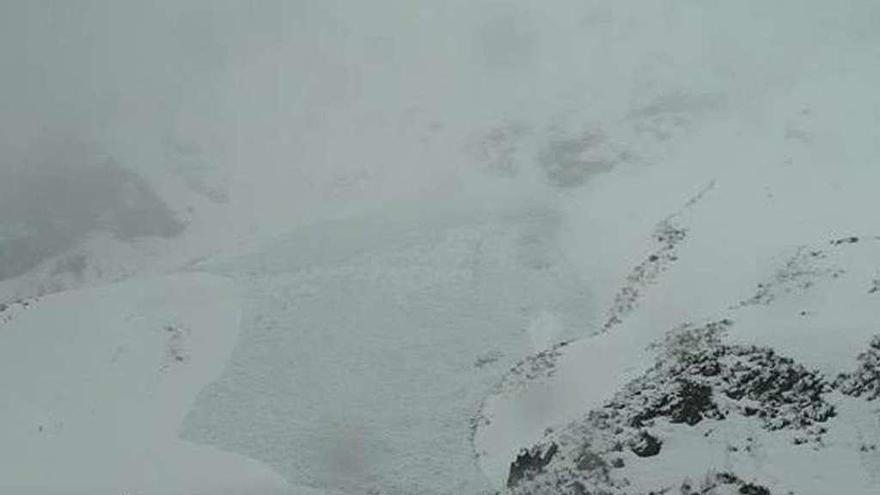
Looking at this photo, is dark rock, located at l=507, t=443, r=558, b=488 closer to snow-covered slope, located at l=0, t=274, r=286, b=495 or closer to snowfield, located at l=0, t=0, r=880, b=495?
snowfield, located at l=0, t=0, r=880, b=495

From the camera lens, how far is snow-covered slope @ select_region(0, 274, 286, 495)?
2319 centimetres

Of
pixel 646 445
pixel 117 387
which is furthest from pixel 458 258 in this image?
pixel 646 445

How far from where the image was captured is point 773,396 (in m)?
16.4

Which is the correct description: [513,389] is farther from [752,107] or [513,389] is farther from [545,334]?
[752,107]

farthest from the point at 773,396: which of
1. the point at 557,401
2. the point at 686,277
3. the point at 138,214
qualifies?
the point at 138,214

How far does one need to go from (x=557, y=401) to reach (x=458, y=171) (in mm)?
29492

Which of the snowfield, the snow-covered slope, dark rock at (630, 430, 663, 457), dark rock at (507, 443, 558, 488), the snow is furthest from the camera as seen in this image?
the snow

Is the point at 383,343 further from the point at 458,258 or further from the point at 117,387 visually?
the point at 117,387

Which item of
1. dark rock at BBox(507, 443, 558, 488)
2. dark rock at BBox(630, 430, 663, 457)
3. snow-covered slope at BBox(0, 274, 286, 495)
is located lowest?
dark rock at BBox(630, 430, 663, 457)

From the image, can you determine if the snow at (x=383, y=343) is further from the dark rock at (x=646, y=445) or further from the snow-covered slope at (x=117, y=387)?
the dark rock at (x=646, y=445)

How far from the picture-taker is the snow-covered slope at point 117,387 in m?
23.2

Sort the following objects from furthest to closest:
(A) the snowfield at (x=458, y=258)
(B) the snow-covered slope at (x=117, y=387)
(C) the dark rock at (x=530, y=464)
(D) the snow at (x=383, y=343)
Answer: (D) the snow at (x=383, y=343)
(B) the snow-covered slope at (x=117, y=387)
(C) the dark rock at (x=530, y=464)
(A) the snowfield at (x=458, y=258)

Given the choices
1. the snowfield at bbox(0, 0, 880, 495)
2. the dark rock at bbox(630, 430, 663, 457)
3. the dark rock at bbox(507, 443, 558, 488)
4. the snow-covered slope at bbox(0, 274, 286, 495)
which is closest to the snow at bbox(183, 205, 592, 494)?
the snowfield at bbox(0, 0, 880, 495)

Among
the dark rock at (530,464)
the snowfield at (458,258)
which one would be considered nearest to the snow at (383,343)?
the snowfield at (458,258)
